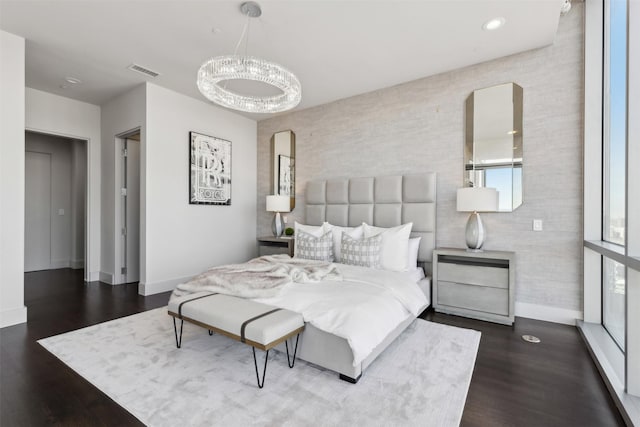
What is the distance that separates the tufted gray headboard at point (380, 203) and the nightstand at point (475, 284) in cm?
35

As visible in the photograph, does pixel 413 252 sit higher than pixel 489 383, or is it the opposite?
pixel 413 252

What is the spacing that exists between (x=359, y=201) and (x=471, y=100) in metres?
1.89

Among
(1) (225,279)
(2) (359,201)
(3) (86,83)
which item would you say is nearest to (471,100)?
(2) (359,201)

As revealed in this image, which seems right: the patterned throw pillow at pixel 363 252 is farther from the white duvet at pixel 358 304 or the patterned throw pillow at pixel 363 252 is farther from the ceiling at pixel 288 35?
the ceiling at pixel 288 35

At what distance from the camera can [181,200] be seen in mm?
4527

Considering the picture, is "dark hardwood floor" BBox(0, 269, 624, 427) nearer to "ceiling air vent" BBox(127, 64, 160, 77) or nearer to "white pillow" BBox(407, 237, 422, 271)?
"white pillow" BBox(407, 237, 422, 271)

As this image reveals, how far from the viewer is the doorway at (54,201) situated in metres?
5.90

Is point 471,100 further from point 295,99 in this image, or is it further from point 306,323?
point 306,323

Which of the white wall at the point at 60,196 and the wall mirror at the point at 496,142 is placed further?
the white wall at the point at 60,196

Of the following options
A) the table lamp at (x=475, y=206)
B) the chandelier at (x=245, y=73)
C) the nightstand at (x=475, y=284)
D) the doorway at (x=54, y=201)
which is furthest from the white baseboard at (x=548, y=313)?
the doorway at (x=54, y=201)

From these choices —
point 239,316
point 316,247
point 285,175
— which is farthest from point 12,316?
point 285,175

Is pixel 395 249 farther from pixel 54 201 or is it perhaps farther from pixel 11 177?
pixel 54 201

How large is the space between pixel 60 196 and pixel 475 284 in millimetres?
7969

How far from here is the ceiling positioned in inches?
102
